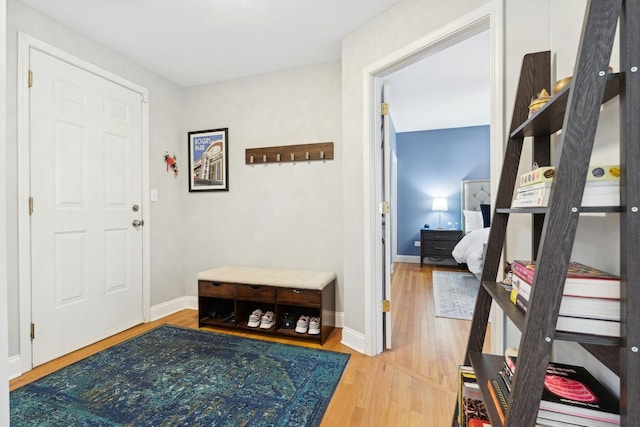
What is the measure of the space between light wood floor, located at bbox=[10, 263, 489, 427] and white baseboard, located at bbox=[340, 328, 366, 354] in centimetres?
4

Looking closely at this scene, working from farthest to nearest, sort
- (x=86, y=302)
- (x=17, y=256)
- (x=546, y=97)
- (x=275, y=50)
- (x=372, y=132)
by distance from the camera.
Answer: (x=275, y=50), (x=86, y=302), (x=372, y=132), (x=17, y=256), (x=546, y=97)

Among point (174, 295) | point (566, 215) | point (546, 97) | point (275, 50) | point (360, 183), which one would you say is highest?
point (275, 50)

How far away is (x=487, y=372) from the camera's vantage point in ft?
3.39

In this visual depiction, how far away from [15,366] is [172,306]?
49.0 inches

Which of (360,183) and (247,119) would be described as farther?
(247,119)

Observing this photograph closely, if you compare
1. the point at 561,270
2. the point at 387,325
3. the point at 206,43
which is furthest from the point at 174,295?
the point at 561,270

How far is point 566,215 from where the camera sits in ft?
2.09

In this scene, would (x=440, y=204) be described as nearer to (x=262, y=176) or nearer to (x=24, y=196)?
(x=262, y=176)

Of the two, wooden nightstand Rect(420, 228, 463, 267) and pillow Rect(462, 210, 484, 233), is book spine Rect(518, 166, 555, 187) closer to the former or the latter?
wooden nightstand Rect(420, 228, 463, 267)

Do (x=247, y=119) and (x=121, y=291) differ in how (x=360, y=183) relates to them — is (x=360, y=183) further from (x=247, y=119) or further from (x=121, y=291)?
(x=121, y=291)

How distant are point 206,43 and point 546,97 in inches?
93.3

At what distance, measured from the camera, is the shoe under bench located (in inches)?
92.4

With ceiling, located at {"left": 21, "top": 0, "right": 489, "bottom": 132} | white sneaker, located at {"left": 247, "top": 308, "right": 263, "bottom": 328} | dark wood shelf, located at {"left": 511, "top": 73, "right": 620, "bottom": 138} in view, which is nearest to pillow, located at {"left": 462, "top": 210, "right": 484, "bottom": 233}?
ceiling, located at {"left": 21, "top": 0, "right": 489, "bottom": 132}

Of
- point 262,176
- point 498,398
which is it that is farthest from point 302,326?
point 498,398
